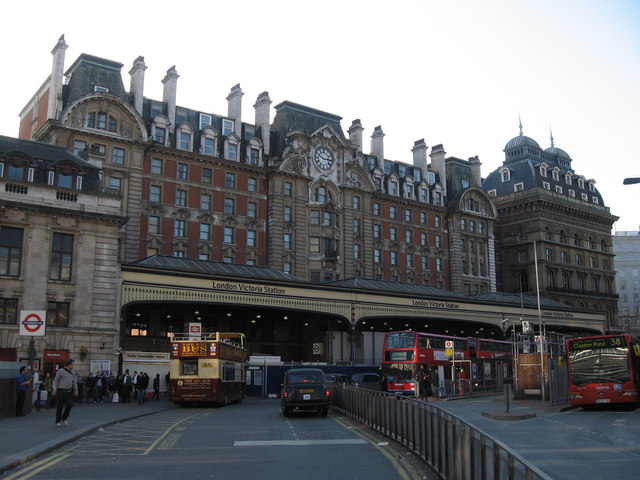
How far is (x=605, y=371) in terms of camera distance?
30250 millimetres

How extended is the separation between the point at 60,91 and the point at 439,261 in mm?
45480

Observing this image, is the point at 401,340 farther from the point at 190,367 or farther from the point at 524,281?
the point at 524,281

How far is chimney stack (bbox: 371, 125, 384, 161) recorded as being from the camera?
7944cm

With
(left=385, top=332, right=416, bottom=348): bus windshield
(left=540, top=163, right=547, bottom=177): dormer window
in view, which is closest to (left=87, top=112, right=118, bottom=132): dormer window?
(left=385, top=332, right=416, bottom=348): bus windshield

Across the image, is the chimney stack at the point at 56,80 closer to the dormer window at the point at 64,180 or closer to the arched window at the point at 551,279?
the dormer window at the point at 64,180

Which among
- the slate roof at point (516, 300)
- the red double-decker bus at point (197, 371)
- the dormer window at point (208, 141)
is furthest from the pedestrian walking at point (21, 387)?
the slate roof at point (516, 300)

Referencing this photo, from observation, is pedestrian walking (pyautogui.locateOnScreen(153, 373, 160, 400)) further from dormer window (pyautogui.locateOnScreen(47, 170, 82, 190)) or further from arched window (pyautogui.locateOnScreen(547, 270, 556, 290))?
arched window (pyautogui.locateOnScreen(547, 270, 556, 290))

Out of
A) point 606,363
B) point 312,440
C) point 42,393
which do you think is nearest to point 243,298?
point 42,393

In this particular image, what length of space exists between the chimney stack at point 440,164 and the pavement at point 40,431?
62265mm

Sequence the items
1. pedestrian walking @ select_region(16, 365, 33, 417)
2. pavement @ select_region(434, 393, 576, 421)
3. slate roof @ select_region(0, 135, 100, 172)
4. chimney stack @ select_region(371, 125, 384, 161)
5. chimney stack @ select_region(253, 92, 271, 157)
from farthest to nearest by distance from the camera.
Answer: chimney stack @ select_region(371, 125, 384, 161), chimney stack @ select_region(253, 92, 271, 157), slate roof @ select_region(0, 135, 100, 172), pavement @ select_region(434, 393, 576, 421), pedestrian walking @ select_region(16, 365, 33, 417)

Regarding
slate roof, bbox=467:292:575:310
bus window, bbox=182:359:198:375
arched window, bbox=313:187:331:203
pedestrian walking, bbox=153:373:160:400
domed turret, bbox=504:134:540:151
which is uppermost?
domed turret, bbox=504:134:540:151

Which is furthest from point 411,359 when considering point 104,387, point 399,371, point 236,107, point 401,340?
point 236,107

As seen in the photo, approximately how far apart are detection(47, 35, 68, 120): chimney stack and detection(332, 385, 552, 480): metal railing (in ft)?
141

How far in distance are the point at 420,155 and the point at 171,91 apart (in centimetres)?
3477
